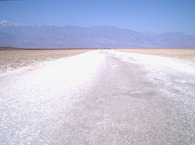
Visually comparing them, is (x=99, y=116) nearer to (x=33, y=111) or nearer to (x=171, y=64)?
(x=33, y=111)

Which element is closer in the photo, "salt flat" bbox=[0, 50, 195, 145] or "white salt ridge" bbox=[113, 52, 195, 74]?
"salt flat" bbox=[0, 50, 195, 145]

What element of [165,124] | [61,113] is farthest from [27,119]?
[165,124]

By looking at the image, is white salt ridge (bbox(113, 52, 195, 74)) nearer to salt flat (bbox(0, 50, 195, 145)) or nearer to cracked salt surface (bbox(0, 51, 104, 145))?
salt flat (bbox(0, 50, 195, 145))

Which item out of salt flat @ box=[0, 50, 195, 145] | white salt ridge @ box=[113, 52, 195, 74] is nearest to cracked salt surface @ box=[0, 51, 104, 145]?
salt flat @ box=[0, 50, 195, 145]

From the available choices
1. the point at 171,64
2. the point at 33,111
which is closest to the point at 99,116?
the point at 33,111

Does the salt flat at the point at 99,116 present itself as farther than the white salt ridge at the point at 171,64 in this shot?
No

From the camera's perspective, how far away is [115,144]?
14.0 feet

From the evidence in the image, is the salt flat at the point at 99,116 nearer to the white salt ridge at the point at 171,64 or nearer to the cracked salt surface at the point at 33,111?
the cracked salt surface at the point at 33,111

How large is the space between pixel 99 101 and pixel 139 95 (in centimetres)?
172

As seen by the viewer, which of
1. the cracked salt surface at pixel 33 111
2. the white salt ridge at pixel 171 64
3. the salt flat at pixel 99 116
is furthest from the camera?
the white salt ridge at pixel 171 64

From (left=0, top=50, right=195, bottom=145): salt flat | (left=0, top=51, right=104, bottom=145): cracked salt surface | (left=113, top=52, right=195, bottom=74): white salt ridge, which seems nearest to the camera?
(left=0, top=50, right=195, bottom=145): salt flat

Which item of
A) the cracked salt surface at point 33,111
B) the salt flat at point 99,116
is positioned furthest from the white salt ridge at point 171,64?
the cracked salt surface at point 33,111

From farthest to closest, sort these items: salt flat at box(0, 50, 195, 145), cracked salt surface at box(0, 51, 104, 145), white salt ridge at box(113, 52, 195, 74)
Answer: white salt ridge at box(113, 52, 195, 74) → cracked salt surface at box(0, 51, 104, 145) → salt flat at box(0, 50, 195, 145)

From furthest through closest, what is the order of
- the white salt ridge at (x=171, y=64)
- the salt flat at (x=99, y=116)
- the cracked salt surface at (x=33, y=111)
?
the white salt ridge at (x=171, y=64) → the cracked salt surface at (x=33, y=111) → the salt flat at (x=99, y=116)
